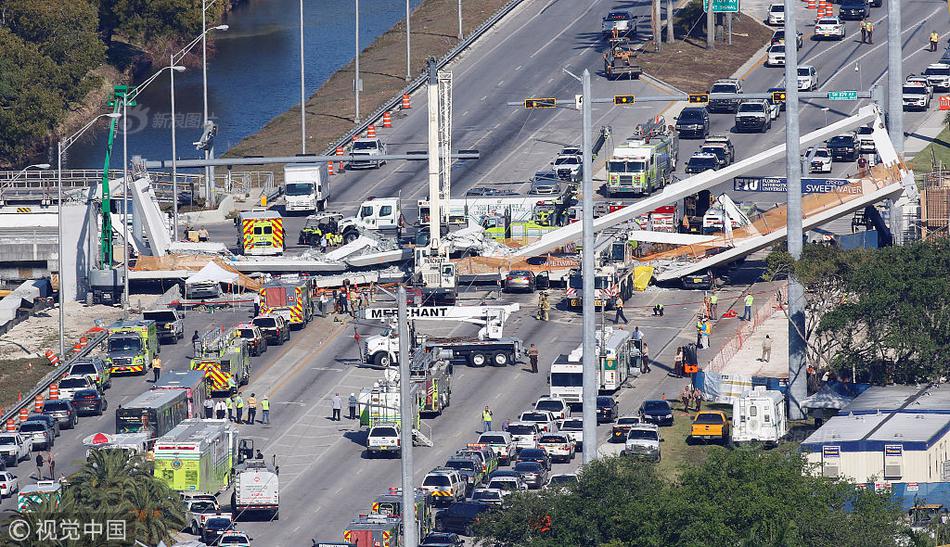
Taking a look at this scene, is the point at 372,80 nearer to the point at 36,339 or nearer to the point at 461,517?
the point at 36,339

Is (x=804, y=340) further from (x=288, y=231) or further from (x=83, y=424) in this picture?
(x=288, y=231)

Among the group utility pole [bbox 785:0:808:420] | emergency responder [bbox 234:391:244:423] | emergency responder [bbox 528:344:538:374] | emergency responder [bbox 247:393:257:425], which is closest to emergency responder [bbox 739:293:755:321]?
emergency responder [bbox 528:344:538:374]

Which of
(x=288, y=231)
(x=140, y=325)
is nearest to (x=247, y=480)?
(x=140, y=325)

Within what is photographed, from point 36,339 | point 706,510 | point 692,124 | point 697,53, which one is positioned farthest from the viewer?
point 697,53

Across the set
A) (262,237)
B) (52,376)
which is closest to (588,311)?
(52,376)

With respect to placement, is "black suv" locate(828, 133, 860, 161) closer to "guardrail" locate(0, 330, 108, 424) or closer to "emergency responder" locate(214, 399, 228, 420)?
"guardrail" locate(0, 330, 108, 424)

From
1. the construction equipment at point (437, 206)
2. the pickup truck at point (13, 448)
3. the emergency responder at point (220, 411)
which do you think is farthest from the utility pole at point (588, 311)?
the construction equipment at point (437, 206)
